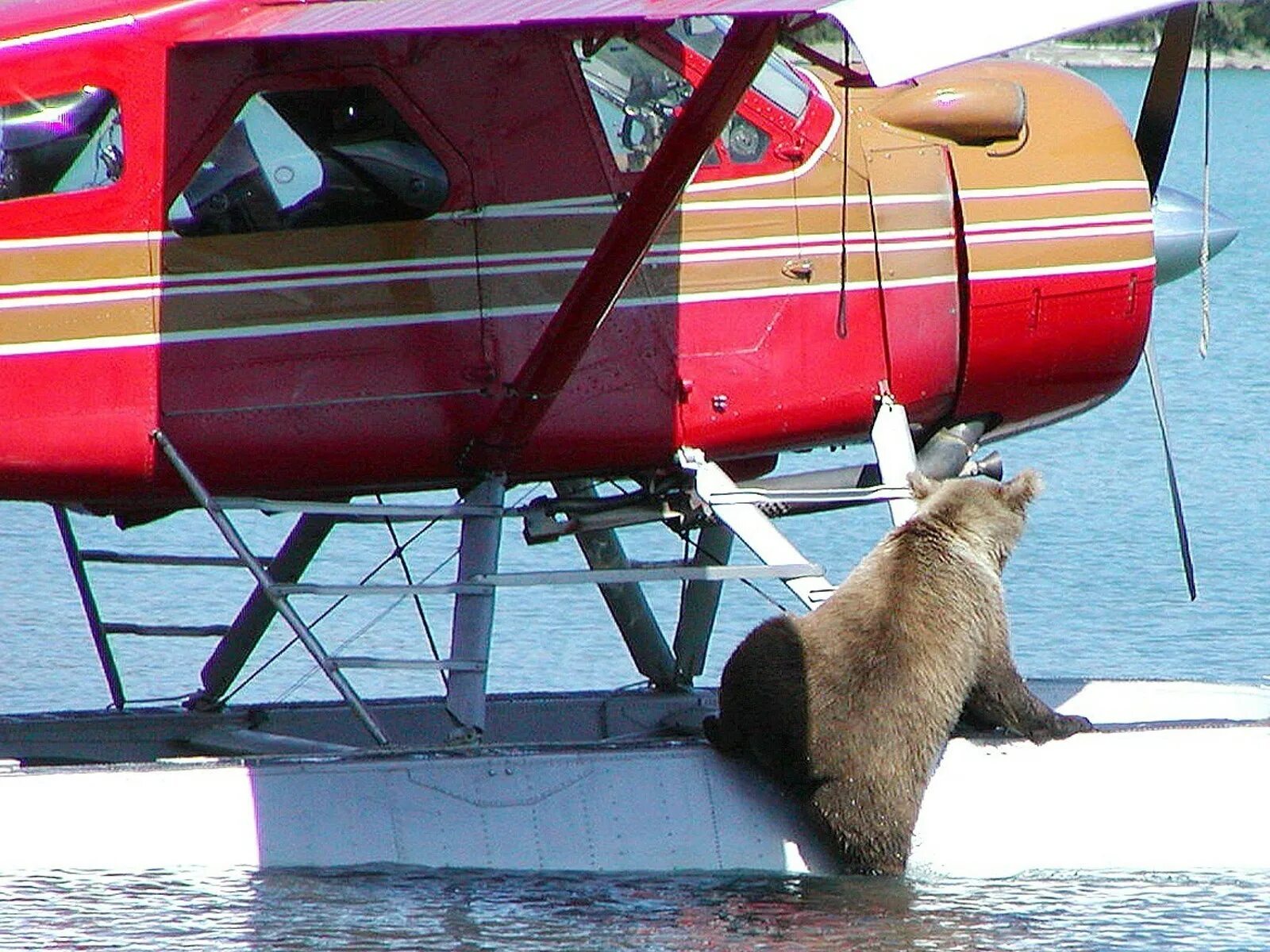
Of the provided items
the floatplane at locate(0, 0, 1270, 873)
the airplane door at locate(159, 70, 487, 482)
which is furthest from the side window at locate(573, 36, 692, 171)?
the airplane door at locate(159, 70, 487, 482)

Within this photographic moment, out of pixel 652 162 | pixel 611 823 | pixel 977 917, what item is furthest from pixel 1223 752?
pixel 652 162

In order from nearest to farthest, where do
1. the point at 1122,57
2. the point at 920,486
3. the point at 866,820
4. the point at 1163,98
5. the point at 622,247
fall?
the point at 622,247 < the point at 866,820 < the point at 920,486 < the point at 1163,98 < the point at 1122,57

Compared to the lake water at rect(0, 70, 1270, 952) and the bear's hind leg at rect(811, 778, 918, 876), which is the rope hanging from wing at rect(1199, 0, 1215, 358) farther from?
the bear's hind leg at rect(811, 778, 918, 876)

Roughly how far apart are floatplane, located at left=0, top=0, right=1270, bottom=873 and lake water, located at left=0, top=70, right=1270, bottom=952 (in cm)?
21

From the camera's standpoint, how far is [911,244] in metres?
8.79

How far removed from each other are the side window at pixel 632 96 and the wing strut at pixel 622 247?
16.1 inches

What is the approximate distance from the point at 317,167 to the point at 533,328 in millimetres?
927

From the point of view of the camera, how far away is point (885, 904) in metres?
8.09

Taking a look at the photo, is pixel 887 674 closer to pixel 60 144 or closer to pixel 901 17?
pixel 901 17

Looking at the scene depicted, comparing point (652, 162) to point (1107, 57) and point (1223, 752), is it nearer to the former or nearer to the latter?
point (1223, 752)

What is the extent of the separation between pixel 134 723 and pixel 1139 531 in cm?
862

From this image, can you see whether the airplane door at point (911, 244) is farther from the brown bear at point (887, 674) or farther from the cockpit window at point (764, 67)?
the brown bear at point (887, 674)

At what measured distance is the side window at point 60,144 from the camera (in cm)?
779

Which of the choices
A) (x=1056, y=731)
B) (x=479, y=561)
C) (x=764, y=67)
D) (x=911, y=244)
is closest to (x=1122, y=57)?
(x=911, y=244)
